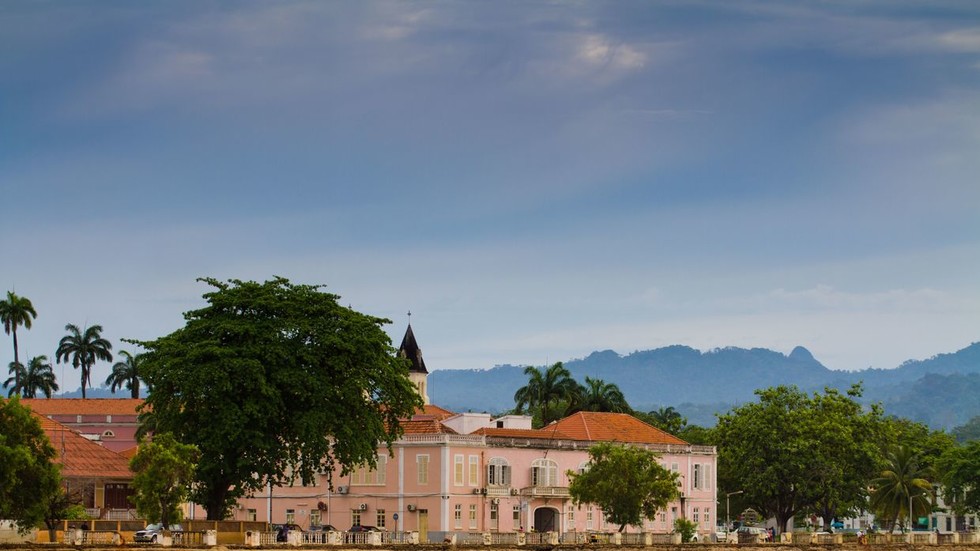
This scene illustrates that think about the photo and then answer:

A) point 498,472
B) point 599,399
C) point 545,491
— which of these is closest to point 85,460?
point 498,472

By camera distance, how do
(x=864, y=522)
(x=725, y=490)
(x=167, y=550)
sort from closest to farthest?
(x=167, y=550) < (x=725, y=490) < (x=864, y=522)

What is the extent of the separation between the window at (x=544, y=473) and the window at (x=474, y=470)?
4.64 metres

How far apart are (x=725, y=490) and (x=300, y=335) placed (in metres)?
51.2

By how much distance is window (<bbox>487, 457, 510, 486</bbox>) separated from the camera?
9006cm

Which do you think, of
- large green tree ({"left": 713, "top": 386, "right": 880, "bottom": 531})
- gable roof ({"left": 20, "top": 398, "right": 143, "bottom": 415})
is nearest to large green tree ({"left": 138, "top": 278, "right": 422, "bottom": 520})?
large green tree ({"left": 713, "top": 386, "right": 880, "bottom": 531})

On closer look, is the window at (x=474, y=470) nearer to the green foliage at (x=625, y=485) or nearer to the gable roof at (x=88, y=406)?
the green foliage at (x=625, y=485)

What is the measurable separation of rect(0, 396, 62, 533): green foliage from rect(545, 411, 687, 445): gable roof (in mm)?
41248

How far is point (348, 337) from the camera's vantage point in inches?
2997

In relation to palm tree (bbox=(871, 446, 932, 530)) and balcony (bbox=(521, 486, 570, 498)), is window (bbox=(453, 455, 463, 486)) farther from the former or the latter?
palm tree (bbox=(871, 446, 932, 530))

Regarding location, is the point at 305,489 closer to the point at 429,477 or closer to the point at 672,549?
the point at 429,477

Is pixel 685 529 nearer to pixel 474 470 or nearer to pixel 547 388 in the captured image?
pixel 474 470

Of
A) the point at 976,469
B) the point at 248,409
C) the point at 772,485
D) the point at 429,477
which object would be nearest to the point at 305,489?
the point at 429,477

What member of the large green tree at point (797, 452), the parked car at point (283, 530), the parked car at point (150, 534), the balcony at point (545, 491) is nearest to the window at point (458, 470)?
the balcony at point (545, 491)

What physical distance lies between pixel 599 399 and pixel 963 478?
32531 millimetres
